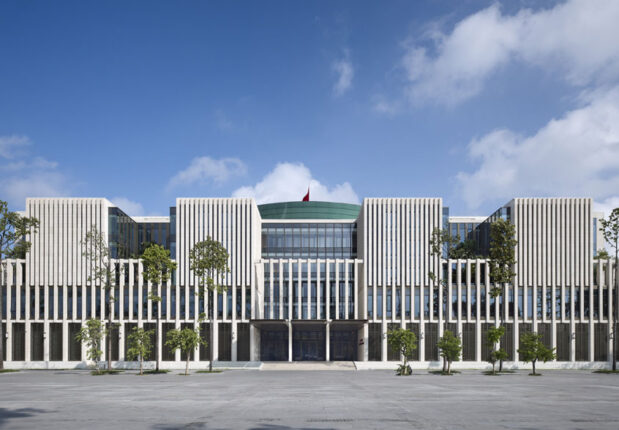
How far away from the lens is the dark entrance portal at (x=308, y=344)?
8094cm

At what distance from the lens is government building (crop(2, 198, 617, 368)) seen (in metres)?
73.2

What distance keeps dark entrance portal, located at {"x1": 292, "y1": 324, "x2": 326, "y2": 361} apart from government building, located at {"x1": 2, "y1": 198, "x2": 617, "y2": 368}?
3.91m

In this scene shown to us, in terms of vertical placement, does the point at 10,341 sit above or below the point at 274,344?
above

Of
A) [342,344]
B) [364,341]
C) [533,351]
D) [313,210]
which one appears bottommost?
[342,344]

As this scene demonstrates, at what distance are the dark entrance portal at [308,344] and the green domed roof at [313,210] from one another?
2273 centimetres

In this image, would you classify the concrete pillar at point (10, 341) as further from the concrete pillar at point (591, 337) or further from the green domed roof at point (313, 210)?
the concrete pillar at point (591, 337)

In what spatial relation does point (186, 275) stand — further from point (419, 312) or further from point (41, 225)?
point (419, 312)

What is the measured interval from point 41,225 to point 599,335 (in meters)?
71.8

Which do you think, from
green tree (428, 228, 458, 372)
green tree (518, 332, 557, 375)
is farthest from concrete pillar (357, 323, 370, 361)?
green tree (518, 332, 557, 375)

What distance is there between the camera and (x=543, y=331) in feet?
242

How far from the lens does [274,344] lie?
80562 mm

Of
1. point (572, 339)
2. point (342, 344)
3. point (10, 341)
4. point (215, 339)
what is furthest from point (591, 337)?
point (10, 341)

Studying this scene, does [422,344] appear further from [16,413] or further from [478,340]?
[16,413]

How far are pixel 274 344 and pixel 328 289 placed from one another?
1173cm
